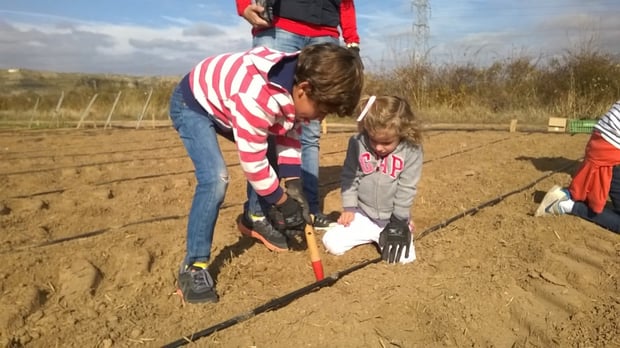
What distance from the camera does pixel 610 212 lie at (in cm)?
326

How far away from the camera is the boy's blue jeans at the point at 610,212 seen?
3.18m

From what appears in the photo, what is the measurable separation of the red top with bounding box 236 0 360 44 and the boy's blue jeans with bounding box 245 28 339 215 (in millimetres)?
26

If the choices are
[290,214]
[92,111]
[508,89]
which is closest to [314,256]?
[290,214]

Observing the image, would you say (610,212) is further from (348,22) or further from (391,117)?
(348,22)

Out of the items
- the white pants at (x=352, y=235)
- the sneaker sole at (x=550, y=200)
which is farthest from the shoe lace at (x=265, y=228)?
the sneaker sole at (x=550, y=200)

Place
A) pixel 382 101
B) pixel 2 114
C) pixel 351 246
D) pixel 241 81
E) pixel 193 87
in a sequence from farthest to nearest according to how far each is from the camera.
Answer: pixel 2 114
pixel 351 246
pixel 382 101
pixel 193 87
pixel 241 81

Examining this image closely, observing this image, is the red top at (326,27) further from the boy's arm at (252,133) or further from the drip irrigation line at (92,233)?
the drip irrigation line at (92,233)

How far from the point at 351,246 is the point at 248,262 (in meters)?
0.60

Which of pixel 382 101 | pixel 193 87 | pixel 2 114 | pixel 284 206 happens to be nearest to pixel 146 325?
pixel 284 206

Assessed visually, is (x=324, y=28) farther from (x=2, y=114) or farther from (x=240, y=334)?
(x=2, y=114)

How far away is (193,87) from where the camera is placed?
2.24 m

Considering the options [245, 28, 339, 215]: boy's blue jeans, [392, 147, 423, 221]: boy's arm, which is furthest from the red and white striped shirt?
[392, 147, 423, 221]: boy's arm

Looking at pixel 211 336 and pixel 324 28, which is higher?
pixel 324 28

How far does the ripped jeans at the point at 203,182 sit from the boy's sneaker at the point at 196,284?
36 mm
